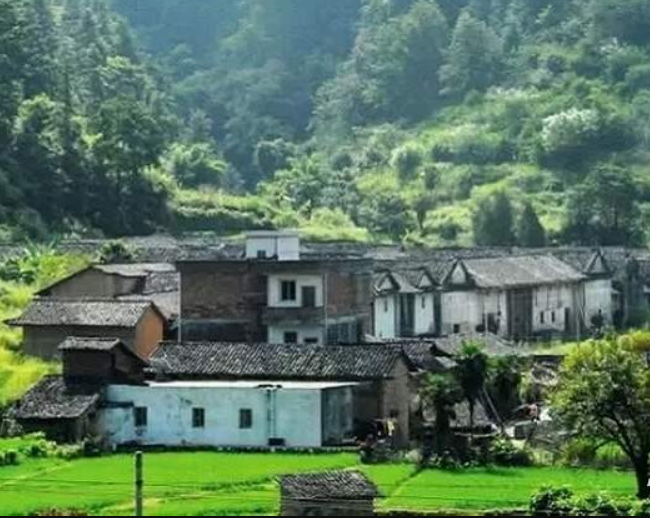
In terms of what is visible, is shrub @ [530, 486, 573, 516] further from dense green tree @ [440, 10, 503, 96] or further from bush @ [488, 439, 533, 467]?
dense green tree @ [440, 10, 503, 96]

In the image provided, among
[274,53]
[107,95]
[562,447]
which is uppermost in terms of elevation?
[274,53]

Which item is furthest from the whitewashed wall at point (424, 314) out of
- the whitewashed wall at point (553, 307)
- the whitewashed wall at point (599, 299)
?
the whitewashed wall at point (599, 299)

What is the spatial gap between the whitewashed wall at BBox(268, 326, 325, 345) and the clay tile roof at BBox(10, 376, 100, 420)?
9306 mm

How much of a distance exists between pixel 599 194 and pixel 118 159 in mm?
24814

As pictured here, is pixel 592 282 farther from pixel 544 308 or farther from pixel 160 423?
pixel 160 423

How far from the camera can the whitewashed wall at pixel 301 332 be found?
5772 centimetres

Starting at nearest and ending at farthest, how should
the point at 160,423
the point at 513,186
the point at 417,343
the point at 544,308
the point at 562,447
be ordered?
1. the point at 562,447
2. the point at 160,423
3. the point at 417,343
4. the point at 544,308
5. the point at 513,186

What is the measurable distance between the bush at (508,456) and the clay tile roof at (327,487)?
10189 mm

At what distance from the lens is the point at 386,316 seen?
67.8m

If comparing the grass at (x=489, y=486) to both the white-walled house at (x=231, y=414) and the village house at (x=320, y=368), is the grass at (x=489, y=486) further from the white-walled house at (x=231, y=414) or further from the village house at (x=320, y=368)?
the village house at (x=320, y=368)

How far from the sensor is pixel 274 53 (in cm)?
16475

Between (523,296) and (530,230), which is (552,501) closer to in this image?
(523,296)

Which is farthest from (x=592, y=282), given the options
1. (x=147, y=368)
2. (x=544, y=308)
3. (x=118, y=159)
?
(x=147, y=368)

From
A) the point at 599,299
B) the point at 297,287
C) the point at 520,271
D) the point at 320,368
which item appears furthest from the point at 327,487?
the point at 599,299
